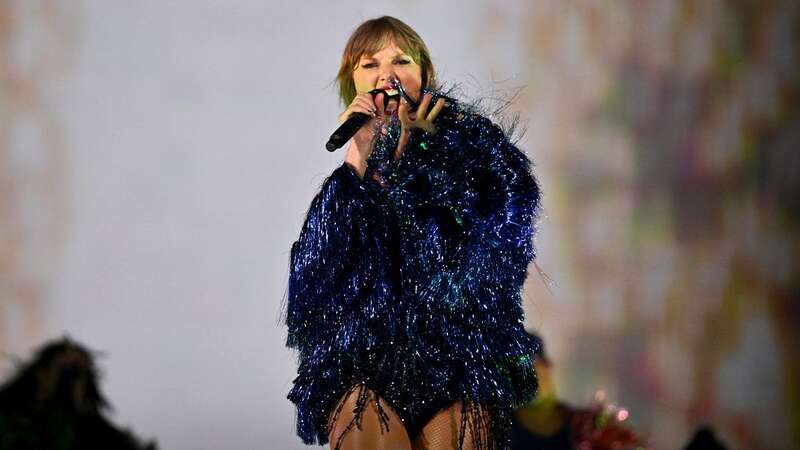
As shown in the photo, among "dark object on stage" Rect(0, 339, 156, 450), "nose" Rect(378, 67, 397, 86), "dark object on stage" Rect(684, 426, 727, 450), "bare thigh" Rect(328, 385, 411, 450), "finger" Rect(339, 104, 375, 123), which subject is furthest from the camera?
"dark object on stage" Rect(684, 426, 727, 450)

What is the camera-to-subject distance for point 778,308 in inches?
192

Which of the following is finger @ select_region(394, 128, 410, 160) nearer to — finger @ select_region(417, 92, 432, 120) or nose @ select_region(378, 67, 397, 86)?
finger @ select_region(417, 92, 432, 120)

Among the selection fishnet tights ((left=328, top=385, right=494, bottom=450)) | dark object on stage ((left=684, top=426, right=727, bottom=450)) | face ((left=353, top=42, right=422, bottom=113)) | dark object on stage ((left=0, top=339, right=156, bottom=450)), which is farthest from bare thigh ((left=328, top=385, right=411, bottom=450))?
dark object on stage ((left=684, top=426, right=727, bottom=450))

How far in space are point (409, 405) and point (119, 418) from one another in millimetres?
1796

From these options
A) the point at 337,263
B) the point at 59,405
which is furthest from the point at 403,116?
the point at 59,405

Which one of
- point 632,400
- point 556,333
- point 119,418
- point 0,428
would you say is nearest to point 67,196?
point 119,418

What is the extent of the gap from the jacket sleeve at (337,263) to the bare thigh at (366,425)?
0.36ft

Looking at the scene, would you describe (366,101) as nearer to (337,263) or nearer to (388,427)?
(337,263)

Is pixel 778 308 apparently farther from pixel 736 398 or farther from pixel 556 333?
pixel 556 333

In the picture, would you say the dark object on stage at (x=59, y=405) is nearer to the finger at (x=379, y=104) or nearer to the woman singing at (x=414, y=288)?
the woman singing at (x=414, y=288)

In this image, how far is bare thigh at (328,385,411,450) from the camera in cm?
233

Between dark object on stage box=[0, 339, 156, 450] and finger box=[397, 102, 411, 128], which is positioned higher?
finger box=[397, 102, 411, 128]

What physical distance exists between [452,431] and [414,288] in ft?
0.96

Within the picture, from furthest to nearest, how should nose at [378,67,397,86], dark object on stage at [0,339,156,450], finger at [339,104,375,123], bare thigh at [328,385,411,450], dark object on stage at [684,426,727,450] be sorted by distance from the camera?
dark object on stage at [684,426,727,450]
nose at [378,67,397,86]
finger at [339,104,375,123]
bare thigh at [328,385,411,450]
dark object on stage at [0,339,156,450]
